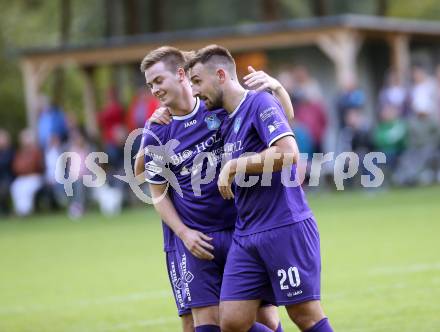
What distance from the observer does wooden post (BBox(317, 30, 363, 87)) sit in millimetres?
22828

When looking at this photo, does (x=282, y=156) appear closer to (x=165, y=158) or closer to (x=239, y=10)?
(x=165, y=158)

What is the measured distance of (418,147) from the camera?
2136 centimetres

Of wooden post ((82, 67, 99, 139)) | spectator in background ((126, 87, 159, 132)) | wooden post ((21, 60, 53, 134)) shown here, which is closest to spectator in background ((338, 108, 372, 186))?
spectator in background ((126, 87, 159, 132))

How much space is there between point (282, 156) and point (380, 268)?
18.7 ft

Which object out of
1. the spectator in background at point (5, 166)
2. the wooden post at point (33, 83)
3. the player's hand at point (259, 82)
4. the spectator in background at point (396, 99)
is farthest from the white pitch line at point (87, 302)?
the wooden post at point (33, 83)

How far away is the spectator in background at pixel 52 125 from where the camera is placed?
23156 mm

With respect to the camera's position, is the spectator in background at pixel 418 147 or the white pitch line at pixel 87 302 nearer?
the white pitch line at pixel 87 302

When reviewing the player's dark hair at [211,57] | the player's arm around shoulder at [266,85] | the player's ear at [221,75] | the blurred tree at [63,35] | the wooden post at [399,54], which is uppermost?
the blurred tree at [63,35]

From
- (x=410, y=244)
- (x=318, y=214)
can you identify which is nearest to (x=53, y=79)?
(x=318, y=214)

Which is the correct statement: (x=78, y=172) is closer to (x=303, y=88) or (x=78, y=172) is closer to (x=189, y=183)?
(x=303, y=88)

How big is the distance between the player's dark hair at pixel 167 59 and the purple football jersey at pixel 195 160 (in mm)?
304

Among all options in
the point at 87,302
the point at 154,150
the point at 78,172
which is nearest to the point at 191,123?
the point at 154,150

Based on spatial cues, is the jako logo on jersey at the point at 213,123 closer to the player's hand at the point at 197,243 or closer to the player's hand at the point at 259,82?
the player's hand at the point at 259,82

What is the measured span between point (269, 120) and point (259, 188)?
1.45 feet
